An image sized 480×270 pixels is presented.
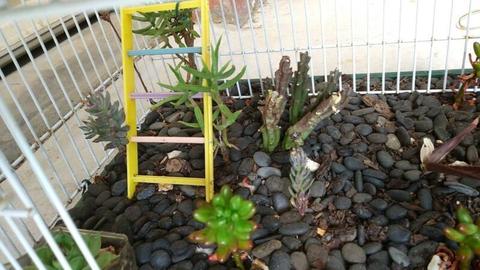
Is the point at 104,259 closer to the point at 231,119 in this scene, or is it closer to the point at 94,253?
the point at 94,253

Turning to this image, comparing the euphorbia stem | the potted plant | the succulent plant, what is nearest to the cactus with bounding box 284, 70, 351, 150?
the succulent plant

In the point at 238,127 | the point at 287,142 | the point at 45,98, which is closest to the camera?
the point at 287,142

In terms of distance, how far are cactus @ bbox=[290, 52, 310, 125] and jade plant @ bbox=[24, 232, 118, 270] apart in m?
0.56

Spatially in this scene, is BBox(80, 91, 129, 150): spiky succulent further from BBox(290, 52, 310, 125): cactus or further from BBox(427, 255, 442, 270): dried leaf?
BBox(427, 255, 442, 270): dried leaf

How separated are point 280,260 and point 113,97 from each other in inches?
40.6

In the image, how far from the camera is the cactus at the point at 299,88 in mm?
1008

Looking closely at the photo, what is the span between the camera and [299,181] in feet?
2.87

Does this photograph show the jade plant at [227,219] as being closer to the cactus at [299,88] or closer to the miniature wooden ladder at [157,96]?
the miniature wooden ladder at [157,96]

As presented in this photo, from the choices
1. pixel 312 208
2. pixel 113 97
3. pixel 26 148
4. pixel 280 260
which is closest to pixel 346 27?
pixel 113 97

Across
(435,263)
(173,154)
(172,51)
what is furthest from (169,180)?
(435,263)

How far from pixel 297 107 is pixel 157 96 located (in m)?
0.35

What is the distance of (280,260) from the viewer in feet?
2.67

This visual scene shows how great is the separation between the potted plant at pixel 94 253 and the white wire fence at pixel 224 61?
0.05m

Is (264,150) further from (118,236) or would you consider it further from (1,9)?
(1,9)
